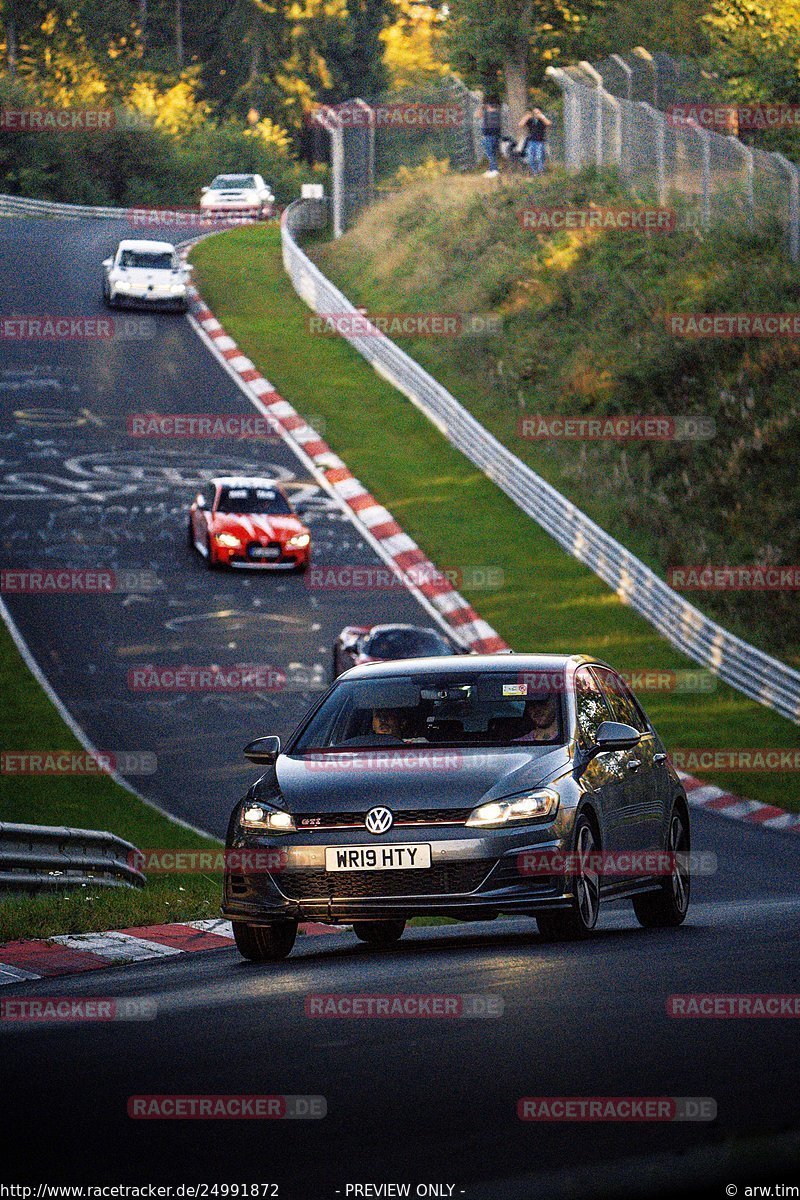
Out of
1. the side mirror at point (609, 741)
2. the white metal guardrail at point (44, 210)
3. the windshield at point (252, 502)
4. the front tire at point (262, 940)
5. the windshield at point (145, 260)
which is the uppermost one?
the side mirror at point (609, 741)

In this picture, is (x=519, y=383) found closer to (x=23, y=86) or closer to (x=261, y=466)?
(x=261, y=466)

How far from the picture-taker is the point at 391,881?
9.92 metres

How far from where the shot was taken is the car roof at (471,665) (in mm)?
11062

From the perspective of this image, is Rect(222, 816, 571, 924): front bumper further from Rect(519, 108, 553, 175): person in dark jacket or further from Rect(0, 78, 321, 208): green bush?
Rect(0, 78, 321, 208): green bush

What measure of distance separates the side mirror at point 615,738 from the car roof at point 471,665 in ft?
1.66

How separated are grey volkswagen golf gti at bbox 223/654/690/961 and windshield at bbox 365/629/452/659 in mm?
12718

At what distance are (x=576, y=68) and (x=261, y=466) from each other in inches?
677

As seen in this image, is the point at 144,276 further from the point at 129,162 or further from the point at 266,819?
the point at 129,162

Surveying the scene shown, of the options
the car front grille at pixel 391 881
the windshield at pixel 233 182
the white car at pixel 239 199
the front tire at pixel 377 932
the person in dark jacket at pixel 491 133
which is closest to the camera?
the car front grille at pixel 391 881

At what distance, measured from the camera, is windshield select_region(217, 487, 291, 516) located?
32.2 m

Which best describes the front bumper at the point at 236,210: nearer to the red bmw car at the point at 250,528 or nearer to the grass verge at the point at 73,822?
the red bmw car at the point at 250,528

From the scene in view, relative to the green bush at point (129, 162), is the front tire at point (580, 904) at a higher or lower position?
higher

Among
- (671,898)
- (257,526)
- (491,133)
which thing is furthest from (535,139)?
(671,898)

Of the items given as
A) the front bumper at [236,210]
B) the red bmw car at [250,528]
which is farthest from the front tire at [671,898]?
the front bumper at [236,210]
